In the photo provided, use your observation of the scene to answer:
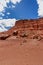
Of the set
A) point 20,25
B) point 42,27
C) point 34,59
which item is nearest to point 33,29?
point 42,27

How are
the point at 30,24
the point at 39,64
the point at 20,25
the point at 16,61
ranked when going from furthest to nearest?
1. the point at 20,25
2. the point at 30,24
3. the point at 16,61
4. the point at 39,64

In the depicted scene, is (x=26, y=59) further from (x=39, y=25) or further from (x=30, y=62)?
(x=39, y=25)

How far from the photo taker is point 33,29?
32.1 metres

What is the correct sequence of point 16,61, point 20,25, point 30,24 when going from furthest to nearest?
point 20,25
point 30,24
point 16,61

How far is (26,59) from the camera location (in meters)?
10.1

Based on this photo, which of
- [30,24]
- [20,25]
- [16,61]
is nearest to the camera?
[16,61]

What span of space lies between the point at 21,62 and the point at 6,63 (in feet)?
2.25

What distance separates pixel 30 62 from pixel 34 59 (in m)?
0.75

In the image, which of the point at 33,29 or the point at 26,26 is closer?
the point at 33,29

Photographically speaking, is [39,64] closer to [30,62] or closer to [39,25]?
[30,62]

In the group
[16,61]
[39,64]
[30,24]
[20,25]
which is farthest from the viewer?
[20,25]

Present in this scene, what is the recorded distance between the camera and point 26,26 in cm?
3425

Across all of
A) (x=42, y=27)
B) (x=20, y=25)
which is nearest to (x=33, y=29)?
(x=42, y=27)

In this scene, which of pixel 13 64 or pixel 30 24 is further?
pixel 30 24
